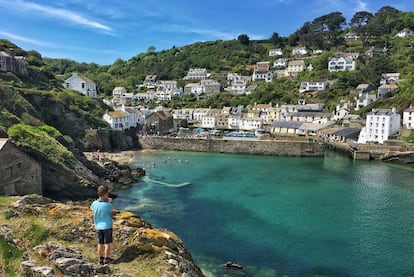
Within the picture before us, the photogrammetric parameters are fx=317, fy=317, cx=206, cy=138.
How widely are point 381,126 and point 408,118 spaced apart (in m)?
6.27

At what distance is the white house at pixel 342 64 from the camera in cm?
9366

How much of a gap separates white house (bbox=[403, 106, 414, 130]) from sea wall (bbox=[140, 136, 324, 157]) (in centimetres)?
1710

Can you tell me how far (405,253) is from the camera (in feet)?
59.7

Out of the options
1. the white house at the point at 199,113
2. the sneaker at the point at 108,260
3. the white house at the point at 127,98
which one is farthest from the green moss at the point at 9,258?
the white house at the point at 127,98

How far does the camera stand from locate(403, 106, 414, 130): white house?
53281 mm

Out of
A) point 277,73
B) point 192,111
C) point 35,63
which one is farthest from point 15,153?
point 277,73

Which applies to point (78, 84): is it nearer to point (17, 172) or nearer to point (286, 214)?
point (17, 172)

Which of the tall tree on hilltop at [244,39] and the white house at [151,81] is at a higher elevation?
the tall tree on hilltop at [244,39]

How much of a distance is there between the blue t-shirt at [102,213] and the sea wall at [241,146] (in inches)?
1737

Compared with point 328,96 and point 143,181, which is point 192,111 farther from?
point 143,181

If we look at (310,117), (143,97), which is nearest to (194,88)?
(143,97)

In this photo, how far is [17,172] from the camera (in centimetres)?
2112

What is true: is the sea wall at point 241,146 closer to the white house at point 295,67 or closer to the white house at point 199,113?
the white house at point 199,113

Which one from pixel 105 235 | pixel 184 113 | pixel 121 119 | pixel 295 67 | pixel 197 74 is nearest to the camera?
pixel 105 235
